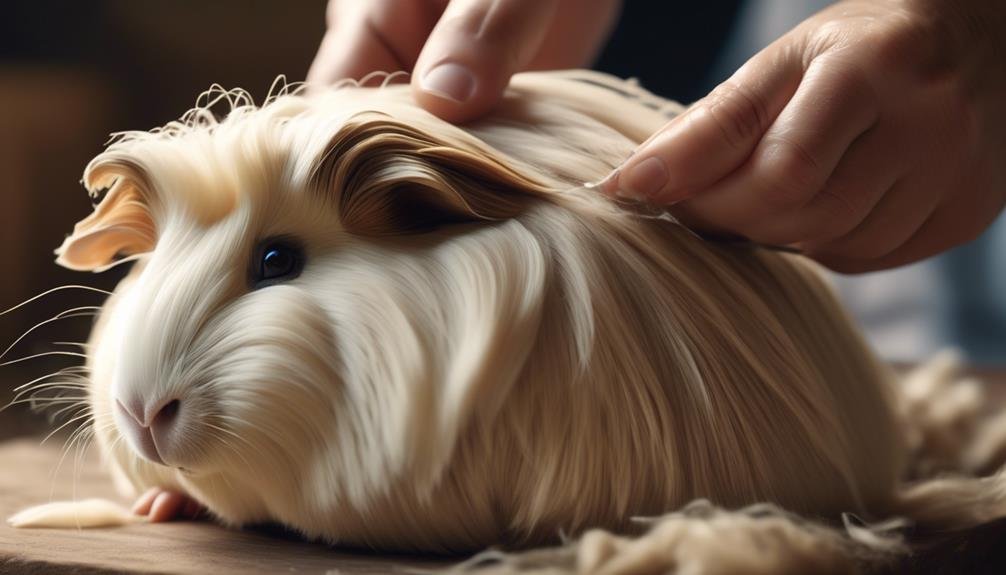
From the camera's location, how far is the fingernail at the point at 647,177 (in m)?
0.74

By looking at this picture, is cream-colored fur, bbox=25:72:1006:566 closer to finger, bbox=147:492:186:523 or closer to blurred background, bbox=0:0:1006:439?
finger, bbox=147:492:186:523

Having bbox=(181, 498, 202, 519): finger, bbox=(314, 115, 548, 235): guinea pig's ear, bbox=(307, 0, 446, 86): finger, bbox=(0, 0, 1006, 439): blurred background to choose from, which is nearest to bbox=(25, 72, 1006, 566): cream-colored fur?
bbox=(314, 115, 548, 235): guinea pig's ear

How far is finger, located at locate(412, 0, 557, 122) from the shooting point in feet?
2.69

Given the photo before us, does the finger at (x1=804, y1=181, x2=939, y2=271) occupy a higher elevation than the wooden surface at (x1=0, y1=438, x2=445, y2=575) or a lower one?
higher

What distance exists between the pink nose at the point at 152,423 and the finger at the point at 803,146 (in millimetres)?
401

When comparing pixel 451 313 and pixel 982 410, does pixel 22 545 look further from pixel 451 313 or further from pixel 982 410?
pixel 982 410

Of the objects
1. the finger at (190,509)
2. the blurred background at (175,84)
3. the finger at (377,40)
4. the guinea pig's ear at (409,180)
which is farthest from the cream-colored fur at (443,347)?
the blurred background at (175,84)

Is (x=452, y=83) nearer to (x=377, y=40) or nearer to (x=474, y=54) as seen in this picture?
(x=474, y=54)

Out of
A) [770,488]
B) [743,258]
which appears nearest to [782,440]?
[770,488]

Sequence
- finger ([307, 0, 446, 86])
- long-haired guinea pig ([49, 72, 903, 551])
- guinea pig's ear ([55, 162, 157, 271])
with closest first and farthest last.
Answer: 1. long-haired guinea pig ([49, 72, 903, 551])
2. guinea pig's ear ([55, 162, 157, 271])
3. finger ([307, 0, 446, 86])

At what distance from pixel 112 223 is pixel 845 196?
1.89ft

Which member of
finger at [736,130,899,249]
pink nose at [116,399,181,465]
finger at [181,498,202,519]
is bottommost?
finger at [181,498,202,519]

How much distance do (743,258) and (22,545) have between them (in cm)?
57

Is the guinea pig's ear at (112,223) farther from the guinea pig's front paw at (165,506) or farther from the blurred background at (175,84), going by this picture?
the blurred background at (175,84)
